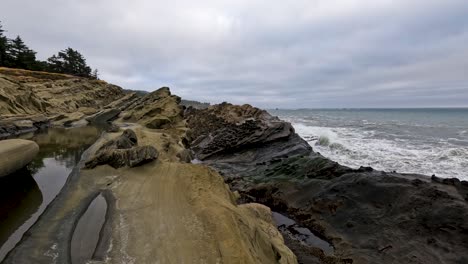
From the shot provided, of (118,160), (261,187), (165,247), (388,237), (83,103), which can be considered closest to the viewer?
(165,247)

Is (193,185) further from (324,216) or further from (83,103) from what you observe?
(83,103)

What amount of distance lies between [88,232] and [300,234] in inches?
191

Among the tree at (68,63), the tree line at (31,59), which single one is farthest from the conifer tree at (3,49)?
the tree at (68,63)

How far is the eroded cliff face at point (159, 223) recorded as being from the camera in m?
4.45

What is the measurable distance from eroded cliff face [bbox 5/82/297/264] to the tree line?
49.6 m

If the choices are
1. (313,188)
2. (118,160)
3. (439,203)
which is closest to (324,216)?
(313,188)

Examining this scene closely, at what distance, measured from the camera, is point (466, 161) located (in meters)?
15.1

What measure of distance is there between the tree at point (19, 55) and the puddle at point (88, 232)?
169 ft

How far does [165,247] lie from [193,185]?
1.91 metres

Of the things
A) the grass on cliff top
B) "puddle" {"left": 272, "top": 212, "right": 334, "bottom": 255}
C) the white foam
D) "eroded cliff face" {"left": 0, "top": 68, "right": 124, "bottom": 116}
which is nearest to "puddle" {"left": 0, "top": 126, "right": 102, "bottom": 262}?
"puddle" {"left": 272, "top": 212, "right": 334, "bottom": 255}

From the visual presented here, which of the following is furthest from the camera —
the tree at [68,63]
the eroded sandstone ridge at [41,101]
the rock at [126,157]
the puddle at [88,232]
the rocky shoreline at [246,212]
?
the tree at [68,63]

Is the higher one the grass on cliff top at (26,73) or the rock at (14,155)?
the grass on cliff top at (26,73)

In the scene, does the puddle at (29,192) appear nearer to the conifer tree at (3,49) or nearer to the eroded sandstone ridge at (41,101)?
the eroded sandstone ridge at (41,101)

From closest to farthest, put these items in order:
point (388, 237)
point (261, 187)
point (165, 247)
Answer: point (165, 247) < point (388, 237) < point (261, 187)
